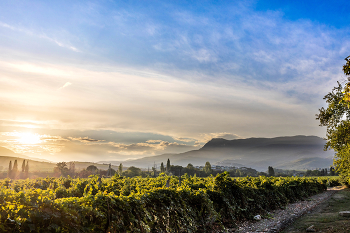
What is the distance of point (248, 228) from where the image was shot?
991cm

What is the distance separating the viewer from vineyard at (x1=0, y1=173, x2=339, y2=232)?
408 cm

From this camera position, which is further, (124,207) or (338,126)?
(338,126)

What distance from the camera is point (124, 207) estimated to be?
5805 mm

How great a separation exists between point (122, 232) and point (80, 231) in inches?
46.9

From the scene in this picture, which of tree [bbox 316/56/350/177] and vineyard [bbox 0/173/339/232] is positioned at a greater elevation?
tree [bbox 316/56/350/177]

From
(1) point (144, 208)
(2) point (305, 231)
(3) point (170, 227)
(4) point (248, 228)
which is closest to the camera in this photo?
(1) point (144, 208)

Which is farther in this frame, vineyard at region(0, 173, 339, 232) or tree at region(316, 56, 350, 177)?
tree at region(316, 56, 350, 177)

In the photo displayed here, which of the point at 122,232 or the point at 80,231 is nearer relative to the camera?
the point at 80,231

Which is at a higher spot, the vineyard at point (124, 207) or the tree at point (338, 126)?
the tree at point (338, 126)

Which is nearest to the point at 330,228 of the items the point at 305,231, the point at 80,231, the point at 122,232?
the point at 305,231

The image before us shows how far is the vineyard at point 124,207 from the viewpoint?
4.08 metres

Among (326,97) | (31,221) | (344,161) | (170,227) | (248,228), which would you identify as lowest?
Result: (248,228)

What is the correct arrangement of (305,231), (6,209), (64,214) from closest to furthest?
(6,209)
(64,214)
(305,231)

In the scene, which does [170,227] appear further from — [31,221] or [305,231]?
[305,231]
